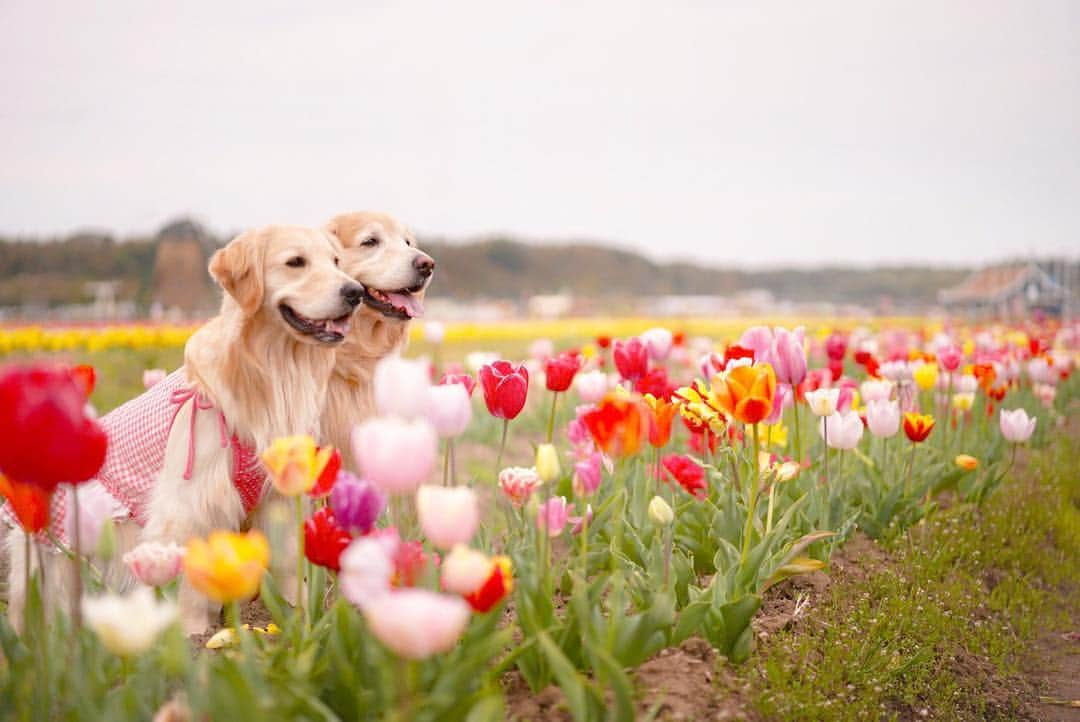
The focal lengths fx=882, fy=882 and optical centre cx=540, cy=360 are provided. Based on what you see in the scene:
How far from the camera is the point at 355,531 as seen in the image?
1.95 meters

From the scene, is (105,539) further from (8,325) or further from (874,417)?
(8,325)

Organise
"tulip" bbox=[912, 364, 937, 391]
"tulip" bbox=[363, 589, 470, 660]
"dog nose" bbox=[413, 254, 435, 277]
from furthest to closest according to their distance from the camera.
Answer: "tulip" bbox=[912, 364, 937, 391] → "dog nose" bbox=[413, 254, 435, 277] → "tulip" bbox=[363, 589, 470, 660]

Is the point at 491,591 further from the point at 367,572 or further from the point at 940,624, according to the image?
the point at 940,624

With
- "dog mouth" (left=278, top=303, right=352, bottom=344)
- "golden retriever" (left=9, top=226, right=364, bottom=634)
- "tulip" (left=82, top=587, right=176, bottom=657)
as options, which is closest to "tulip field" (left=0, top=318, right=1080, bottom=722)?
"tulip" (left=82, top=587, right=176, bottom=657)

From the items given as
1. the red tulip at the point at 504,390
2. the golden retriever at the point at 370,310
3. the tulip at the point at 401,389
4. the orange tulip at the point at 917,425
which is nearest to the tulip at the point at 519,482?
the red tulip at the point at 504,390

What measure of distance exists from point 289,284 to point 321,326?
21 centimetres

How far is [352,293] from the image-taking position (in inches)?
130

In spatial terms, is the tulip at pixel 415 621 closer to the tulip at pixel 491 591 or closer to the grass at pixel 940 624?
the tulip at pixel 491 591

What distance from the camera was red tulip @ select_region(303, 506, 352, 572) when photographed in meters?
1.97

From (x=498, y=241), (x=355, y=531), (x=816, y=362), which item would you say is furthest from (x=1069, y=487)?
(x=498, y=241)

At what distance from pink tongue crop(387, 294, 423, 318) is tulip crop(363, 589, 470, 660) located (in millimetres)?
2743

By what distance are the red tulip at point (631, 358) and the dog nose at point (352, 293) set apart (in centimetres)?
101

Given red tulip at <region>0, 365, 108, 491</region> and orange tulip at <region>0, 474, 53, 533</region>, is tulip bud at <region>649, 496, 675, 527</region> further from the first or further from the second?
orange tulip at <region>0, 474, 53, 533</region>

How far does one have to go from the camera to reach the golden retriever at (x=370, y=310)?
4.02 m
